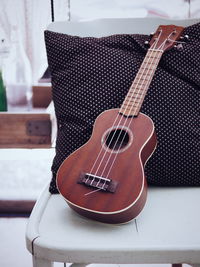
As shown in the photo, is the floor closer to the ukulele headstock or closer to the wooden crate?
the wooden crate

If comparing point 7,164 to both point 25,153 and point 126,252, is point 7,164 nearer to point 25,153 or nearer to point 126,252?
point 25,153

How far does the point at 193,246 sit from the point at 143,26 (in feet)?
2.19

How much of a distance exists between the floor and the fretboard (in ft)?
2.36

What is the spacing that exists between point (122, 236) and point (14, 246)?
87 cm

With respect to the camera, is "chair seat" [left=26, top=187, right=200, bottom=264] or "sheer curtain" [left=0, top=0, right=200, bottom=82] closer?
"chair seat" [left=26, top=187, right=200, bottom=264]

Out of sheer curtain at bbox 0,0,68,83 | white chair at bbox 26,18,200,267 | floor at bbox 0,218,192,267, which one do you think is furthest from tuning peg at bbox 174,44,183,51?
floor at bbox 0,218,192,267

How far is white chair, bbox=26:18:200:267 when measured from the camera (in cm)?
70

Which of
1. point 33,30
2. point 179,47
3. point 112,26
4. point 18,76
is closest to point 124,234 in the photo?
point 179,47

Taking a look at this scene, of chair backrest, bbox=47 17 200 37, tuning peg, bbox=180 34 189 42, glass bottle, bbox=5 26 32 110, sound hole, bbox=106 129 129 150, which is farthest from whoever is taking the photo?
glass bottle, bbox=5 26 32 110

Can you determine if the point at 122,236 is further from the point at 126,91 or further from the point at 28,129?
the point at 28,129

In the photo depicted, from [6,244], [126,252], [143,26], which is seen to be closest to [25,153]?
[6,244]

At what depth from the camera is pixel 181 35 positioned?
3.22ft

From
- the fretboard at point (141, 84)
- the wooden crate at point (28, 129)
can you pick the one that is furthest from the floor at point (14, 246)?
the fretboard at point (141, 84)

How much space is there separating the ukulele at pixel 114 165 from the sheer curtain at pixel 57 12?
2.06ft
